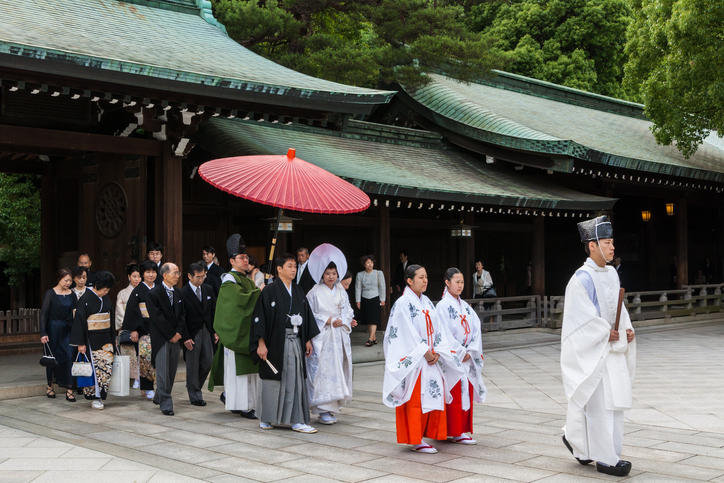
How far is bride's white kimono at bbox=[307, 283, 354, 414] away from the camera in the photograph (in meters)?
6.66

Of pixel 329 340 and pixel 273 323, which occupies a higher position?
pixel 273 323

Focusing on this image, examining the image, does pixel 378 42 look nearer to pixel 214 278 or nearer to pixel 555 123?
pixel 555 123

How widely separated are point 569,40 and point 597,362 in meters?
28.9

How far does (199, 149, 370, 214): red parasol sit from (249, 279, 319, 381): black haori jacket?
80 cm

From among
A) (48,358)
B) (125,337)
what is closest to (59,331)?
(48,358)

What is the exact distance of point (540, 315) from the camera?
48.5 ft

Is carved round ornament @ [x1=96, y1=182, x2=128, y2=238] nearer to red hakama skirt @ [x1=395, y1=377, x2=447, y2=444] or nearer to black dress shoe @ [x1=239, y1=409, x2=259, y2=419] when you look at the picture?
black dress shoe @ [x1=239, y1=409, x2=259, y2=419]

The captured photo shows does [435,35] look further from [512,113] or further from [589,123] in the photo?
[589,123]

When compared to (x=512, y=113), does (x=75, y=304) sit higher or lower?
lower

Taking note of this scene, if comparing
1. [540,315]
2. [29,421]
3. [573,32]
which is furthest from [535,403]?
[573,32]

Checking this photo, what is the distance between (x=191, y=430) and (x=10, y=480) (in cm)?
189

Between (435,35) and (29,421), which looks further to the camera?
(435,35)

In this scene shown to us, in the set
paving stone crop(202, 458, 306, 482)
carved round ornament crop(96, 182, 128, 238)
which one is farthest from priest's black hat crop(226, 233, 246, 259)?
carved round ornament crop(96, 182, 128, 238)

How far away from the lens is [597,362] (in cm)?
505
